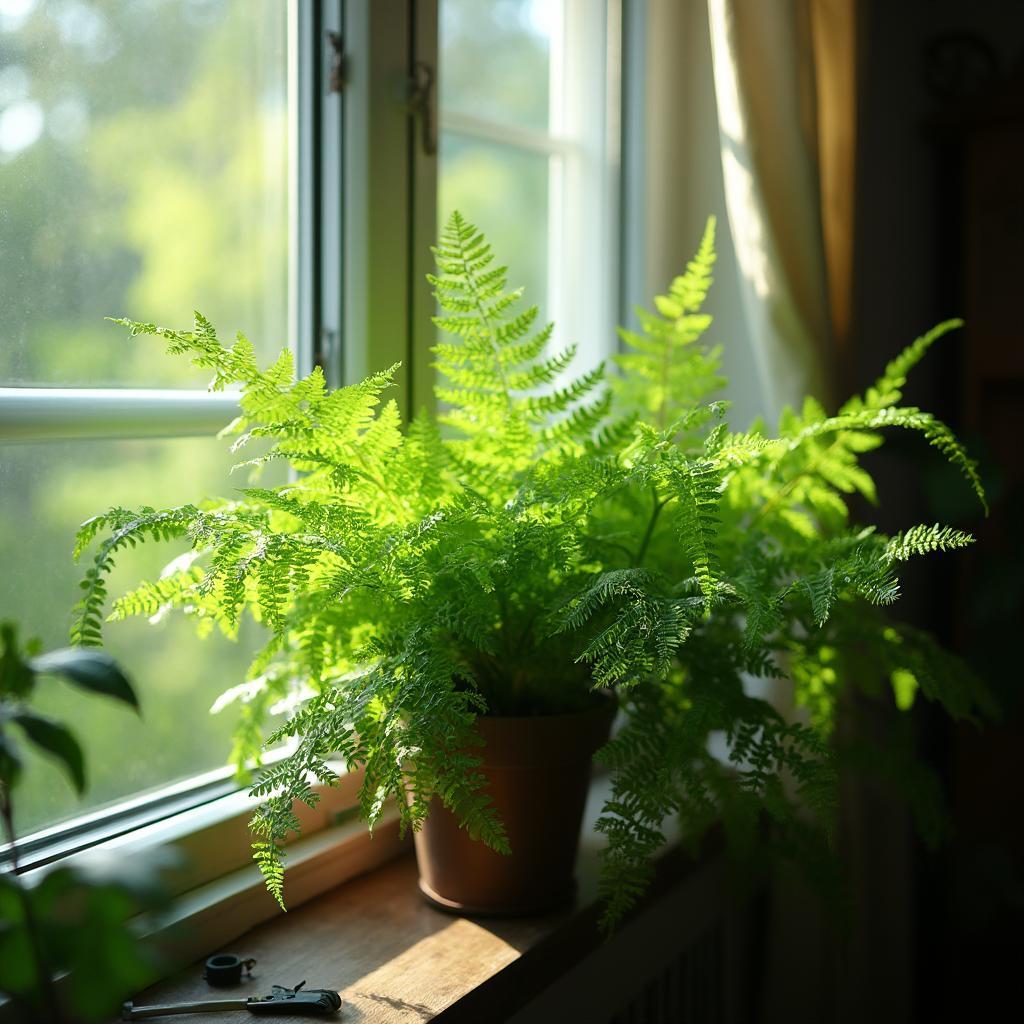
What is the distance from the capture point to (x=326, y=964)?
38.0 inches

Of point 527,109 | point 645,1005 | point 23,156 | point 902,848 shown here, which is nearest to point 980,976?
point 902,848

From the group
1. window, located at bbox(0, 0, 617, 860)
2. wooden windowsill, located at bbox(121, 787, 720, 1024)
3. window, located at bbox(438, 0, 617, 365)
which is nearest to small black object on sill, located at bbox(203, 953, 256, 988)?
wooden windowsill, located at bbox(121, 787, 720, 1024)

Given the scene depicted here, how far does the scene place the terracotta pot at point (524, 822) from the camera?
96 cm

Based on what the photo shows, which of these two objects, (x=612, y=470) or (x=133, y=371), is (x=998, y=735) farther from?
(x=133, y=371)

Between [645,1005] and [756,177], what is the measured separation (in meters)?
1.04

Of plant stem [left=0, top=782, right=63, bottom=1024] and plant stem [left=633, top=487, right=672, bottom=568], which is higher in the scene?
plant stem [left=633, top=487, right=672, bottom=568]

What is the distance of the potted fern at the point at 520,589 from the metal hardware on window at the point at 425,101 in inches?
12.9

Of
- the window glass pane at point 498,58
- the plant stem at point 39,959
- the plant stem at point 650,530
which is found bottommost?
the plant stem at point 39,959

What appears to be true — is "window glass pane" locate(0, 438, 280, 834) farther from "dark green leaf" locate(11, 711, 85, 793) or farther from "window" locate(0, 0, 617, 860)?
"dark green leaf" locate(11, 711, 85, 793)

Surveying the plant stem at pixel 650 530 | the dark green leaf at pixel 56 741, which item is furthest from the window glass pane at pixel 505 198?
the dark green leaf at pixel 56 741

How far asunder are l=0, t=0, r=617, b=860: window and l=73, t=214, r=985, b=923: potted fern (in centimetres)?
9

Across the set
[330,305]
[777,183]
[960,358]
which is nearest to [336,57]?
[330,305]

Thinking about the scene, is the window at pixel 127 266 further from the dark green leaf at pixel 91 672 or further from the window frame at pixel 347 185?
the dark green leaf at pixel 91 672

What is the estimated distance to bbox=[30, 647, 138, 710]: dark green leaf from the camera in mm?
565
